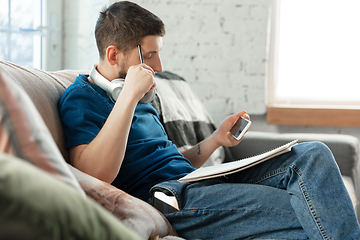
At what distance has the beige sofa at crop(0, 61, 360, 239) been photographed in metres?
0.29

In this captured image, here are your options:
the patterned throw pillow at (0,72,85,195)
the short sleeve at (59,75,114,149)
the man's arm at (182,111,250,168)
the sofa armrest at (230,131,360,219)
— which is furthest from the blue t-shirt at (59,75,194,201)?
the sofa armrest at (230,131,360,219)

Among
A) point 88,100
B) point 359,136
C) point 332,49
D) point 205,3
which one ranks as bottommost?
point 359,136

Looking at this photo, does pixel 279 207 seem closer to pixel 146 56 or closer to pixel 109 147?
pixel 109 147

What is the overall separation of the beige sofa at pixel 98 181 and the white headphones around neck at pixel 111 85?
117 millimetres

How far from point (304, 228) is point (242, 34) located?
168cm

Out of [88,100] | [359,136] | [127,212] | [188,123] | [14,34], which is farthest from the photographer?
[359,136]

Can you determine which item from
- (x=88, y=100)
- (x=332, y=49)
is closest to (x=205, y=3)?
(x=332, y=49)

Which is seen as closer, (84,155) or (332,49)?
(84,155)

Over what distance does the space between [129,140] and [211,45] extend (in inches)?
55.0

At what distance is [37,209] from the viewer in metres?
0.28

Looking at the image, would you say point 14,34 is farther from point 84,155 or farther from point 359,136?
point 359,136

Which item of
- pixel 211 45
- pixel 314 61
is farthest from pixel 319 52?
pixel 211 45

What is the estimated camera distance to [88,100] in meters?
1.02

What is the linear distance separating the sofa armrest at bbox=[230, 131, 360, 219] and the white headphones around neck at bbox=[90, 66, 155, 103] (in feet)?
2.98
